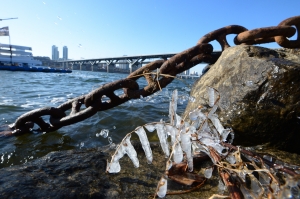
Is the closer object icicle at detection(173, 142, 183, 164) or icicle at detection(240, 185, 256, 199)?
icicle at detection(240, 185, 256, 199)

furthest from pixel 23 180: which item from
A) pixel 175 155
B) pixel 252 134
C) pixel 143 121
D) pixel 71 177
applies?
pixel 143 121

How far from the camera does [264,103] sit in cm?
175

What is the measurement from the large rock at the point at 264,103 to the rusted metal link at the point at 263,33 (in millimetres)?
447

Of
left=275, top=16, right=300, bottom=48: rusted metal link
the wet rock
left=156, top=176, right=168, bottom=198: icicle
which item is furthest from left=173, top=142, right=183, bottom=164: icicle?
left=275, top=16, right=300, bottom=48: rusted metal link

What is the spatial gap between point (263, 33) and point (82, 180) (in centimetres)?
230

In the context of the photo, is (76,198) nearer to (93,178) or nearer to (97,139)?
(93,178)

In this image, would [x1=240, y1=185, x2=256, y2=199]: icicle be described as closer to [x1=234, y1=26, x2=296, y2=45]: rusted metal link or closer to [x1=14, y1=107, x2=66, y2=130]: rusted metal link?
[x1=234, y1=26, x2=296, y2=45]: rusted metal link

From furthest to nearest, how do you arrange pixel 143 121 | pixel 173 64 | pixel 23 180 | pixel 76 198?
1. pixel 143 121
2. pixel 173 64
3. pixel 23 180
4. pixel 76 198

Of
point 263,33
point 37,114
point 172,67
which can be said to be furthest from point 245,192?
point 37,114

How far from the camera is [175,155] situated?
828 millimetres

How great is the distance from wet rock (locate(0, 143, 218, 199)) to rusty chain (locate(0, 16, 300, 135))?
0.71 metres

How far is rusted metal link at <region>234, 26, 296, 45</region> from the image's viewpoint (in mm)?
2230

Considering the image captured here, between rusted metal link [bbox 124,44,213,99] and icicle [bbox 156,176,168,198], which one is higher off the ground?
rusted metal link [bbox 124,44,213,99]

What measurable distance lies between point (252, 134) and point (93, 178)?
141cm
